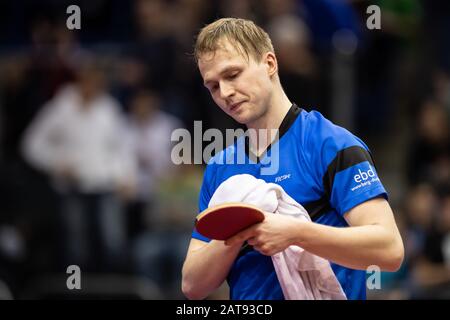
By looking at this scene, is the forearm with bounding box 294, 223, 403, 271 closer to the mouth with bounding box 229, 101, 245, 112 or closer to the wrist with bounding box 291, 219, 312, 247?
the wrist with bounding box 291, 219, 312, 247

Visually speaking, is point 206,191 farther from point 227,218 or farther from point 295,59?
point 295,59

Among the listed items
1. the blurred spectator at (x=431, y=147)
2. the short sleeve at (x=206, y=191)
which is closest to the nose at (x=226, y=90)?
the short sleeve at (x=206, y=191)

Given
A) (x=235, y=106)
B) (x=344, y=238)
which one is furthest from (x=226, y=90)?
(x=344, y=238)

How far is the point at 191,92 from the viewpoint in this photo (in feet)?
33.1

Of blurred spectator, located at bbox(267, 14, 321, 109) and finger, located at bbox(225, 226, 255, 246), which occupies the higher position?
blurred spectator, located at bbox(267, 14, 321, 109)

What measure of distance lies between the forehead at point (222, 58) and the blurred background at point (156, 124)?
4.71 metres

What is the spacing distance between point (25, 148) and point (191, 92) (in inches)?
80.1

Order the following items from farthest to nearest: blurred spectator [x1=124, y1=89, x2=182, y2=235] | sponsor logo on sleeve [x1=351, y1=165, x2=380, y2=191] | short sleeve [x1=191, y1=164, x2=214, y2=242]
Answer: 1. blurred spectator [x1=124, y1=89, x2=182, y2=235]
2. short sleeve [x1=191, y1=164, x2=214, y2=242]
3. sponsor logo on sleeve [x1=351, y1=165, x2=380, y2=191]

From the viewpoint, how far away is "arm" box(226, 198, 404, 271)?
11.5ft

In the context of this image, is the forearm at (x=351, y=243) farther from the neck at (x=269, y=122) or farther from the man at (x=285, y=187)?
the neck at (x=269, y=122)

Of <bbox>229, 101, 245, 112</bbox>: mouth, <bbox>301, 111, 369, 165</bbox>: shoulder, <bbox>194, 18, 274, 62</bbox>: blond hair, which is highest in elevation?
<bbox>194, 18, 274, 62</bbox>: blond hair

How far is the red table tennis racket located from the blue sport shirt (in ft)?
1.23

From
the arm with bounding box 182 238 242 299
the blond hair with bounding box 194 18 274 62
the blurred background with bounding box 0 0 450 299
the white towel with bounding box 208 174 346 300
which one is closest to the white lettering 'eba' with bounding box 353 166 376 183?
the white towel with bounding box 208 174 346 300
